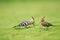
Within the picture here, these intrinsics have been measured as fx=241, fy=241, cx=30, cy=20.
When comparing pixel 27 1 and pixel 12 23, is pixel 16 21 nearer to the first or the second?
pixel 12 23

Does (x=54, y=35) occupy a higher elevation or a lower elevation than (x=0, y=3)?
lower

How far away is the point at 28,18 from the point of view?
6344 millimetres

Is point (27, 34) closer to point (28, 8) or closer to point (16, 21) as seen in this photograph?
point (16, 21)

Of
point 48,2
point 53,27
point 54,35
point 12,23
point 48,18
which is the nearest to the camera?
point 54,35

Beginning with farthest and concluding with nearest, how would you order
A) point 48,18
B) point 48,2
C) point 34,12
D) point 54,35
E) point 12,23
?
point 48,2
point 34,12
point 48,18
point 12,23
point 54,35

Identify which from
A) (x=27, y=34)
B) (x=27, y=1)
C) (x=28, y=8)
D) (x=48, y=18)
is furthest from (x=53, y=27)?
(x=27, y=1)

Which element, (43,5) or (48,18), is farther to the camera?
(43,5)

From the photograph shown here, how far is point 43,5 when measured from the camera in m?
8.27

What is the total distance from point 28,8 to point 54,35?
10.7ft

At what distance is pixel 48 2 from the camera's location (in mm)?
8844

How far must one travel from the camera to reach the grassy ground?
4918mm

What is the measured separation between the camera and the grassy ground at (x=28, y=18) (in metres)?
4.92

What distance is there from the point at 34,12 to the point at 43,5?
0.95 m

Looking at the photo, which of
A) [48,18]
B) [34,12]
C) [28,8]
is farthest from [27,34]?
[28,8]
